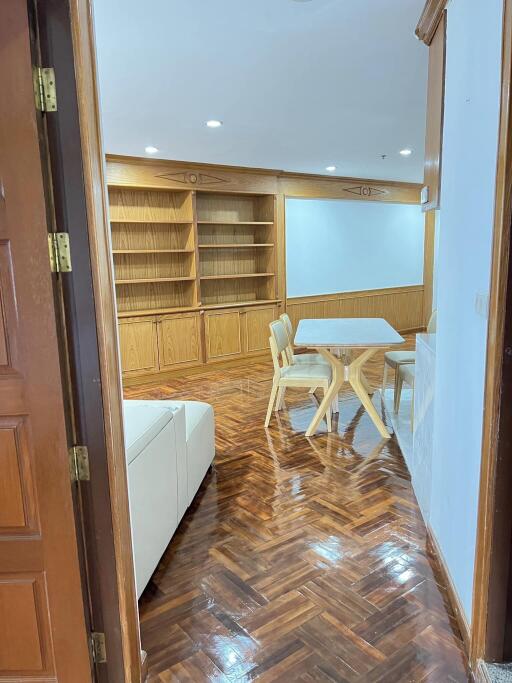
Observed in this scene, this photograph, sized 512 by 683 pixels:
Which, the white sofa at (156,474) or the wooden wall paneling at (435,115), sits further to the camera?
the wooden wall paneling at (435,115)

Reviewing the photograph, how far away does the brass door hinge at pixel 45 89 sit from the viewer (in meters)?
1.08

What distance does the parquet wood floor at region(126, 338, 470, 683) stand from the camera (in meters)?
1.55

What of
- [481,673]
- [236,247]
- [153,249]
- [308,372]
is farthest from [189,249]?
[481,673]

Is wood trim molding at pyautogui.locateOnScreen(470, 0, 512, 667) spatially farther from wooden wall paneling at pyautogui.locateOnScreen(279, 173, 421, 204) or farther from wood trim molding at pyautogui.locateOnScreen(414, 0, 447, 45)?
wooden wall paneling at pyautogui.locateOnScreen(279, 173, 421, 204)

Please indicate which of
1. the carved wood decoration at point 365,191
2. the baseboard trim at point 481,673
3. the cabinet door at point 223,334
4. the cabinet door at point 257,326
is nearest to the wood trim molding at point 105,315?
the baseboard trim at point 481,673

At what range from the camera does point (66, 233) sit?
3.72 feet

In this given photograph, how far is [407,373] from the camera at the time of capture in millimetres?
3547

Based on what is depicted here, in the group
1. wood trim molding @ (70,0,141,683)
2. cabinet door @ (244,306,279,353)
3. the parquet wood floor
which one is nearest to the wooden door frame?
wood trim molding @ (70,0,141,683)

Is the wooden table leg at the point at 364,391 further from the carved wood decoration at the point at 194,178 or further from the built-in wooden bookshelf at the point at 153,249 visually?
the carved wood decoration at the point at 194,178

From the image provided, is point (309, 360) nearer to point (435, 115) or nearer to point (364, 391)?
point (364, 391)

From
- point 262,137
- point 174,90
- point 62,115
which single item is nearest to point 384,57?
point 174,90

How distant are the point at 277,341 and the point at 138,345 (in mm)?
2166

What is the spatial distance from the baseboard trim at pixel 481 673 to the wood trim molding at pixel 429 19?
7.73 ft

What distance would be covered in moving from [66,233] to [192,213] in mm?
4524
